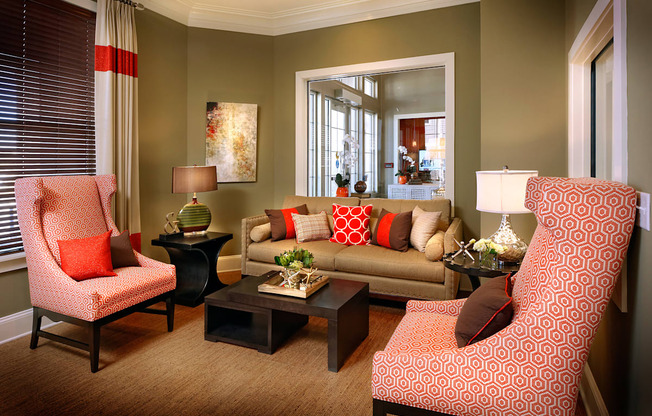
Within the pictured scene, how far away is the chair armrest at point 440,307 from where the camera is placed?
83.4 inches

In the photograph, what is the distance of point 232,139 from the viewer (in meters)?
4.87

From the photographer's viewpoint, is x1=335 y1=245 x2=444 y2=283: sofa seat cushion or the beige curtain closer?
x1=335 y1=245 x2=444 y2=283: sofa seat cushion

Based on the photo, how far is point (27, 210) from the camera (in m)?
2.71

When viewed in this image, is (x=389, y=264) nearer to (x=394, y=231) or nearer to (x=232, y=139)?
(x=394, y=231)

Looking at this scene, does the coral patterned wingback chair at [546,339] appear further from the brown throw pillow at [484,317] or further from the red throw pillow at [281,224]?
the red throw pillow at [281,224]

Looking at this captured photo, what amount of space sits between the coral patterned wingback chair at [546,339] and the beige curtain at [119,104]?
310 cm

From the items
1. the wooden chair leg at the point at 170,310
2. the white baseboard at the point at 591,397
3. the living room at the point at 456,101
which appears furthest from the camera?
the wooden chair leg at the point at 170,310

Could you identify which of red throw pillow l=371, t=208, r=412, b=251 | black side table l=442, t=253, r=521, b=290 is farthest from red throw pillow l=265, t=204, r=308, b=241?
black side table l=442, t=253, r=521, b=290

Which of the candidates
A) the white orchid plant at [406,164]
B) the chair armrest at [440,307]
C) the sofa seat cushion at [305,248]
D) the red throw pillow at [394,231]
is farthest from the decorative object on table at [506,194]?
the white orchid plant at [406,164]

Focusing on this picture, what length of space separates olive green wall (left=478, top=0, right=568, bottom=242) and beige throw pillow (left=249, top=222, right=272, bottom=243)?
7.12 ft

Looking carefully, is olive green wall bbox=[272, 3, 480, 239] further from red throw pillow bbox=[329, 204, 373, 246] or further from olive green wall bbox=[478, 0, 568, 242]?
red throw pillow bbox=[329, 204, 373, 246]

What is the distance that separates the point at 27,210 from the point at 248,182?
99.6 inches

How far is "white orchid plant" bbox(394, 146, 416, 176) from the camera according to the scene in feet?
14.9

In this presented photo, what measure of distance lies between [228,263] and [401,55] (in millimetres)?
3065
